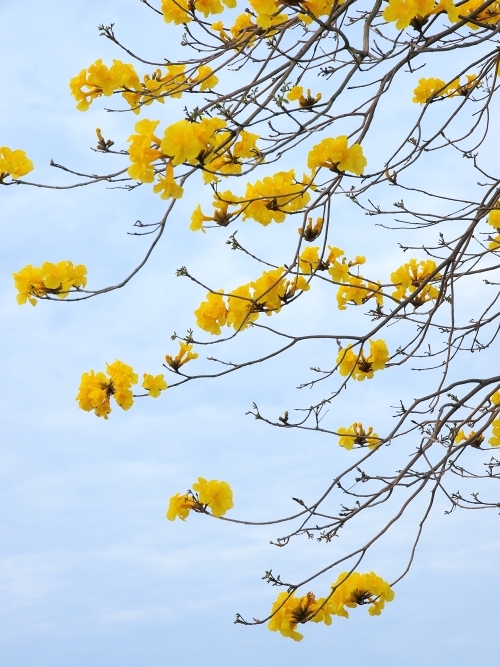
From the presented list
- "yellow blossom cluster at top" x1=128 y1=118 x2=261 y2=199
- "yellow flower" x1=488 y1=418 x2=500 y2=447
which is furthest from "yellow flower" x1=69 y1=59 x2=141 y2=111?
"yellow flower" x1=488 y1=418 x2=500 y2=447

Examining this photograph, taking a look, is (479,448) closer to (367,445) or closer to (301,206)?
(367,445)

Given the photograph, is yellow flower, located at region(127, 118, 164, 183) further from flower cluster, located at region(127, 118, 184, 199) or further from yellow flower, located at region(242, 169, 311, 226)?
yellow flower, located at region(242, 169, 311, 226)

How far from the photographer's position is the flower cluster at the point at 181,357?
2.48 metres

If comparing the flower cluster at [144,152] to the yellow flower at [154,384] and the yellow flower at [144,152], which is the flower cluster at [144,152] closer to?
the yellow flower at [144,152]

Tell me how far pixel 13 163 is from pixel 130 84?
1.56 feet

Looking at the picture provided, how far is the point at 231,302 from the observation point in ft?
7.96

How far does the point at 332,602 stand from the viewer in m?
2.42

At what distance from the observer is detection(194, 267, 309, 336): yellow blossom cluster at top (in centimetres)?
240

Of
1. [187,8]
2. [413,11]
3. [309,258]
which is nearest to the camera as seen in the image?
[413,11]

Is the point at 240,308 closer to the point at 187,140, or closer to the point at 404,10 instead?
the point at 187,140

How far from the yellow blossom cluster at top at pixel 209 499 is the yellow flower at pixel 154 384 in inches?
17.3

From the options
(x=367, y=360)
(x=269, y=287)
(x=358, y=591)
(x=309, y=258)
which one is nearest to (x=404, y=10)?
(x=269, y=287)

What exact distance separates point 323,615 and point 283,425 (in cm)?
58

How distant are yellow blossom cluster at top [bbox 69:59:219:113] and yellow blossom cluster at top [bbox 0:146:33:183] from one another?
260mm
